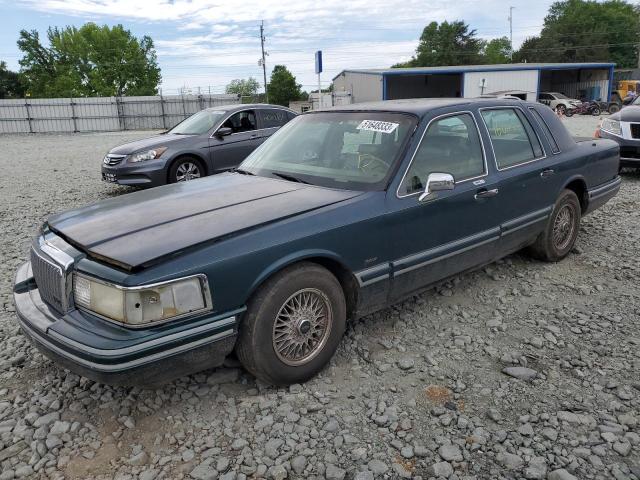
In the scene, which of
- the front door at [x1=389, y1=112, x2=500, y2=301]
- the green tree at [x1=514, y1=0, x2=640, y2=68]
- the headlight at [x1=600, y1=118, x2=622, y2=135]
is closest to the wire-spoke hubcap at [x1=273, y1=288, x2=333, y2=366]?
the front door at [x1=389, y1=112, x2=500, y2=301]

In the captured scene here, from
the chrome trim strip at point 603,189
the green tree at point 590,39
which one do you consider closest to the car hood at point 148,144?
the chrome trim strip at point 603,189

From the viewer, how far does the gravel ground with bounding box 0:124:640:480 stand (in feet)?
8.18

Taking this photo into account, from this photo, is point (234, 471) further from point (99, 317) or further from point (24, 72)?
point (24, 72)

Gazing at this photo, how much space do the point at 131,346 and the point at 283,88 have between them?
68909 millimetres

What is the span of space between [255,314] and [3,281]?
11.0ft

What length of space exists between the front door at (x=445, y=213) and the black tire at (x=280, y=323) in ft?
1.75

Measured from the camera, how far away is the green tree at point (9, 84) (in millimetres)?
69562

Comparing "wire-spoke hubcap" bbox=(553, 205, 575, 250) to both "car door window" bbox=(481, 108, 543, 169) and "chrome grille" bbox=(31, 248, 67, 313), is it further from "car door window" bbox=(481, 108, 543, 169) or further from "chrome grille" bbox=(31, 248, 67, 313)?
"chrome grille" bbox=(31, 248, 67, 313)

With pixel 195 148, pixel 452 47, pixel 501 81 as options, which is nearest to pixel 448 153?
pixel 195 148

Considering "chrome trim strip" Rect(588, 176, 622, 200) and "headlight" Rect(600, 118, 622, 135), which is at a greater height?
"headlight" Rect(600, 118, 622, 135)

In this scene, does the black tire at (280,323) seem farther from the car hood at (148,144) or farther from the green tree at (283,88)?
the green tree at (283,88)

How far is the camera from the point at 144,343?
8.02 feet

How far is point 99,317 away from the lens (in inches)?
101

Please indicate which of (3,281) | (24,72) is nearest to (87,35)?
(24,72)
